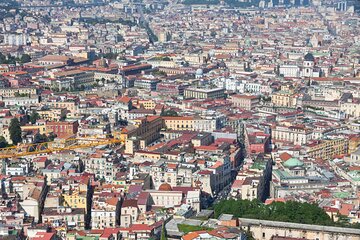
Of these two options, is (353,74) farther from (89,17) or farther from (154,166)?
(89,17)

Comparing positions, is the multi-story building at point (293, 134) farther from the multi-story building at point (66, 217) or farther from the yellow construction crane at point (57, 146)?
the multi-story building at point (66, 217)

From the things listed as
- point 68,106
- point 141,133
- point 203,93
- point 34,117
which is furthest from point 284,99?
point 34,117

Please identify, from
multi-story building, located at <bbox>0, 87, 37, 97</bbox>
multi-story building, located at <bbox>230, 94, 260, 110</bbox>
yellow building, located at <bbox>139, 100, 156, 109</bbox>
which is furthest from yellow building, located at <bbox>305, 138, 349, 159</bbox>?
multi-story building, located at <bbox>0, 87, 37, 97</bbox>

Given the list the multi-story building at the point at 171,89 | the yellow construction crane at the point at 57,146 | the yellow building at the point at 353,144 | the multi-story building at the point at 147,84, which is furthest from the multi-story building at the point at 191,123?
the multi-story building at the point at 147,84

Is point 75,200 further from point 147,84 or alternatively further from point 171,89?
point 147,84

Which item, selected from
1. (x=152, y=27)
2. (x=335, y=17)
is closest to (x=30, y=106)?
(x=152, y=27)

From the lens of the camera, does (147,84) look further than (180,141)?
Yes
